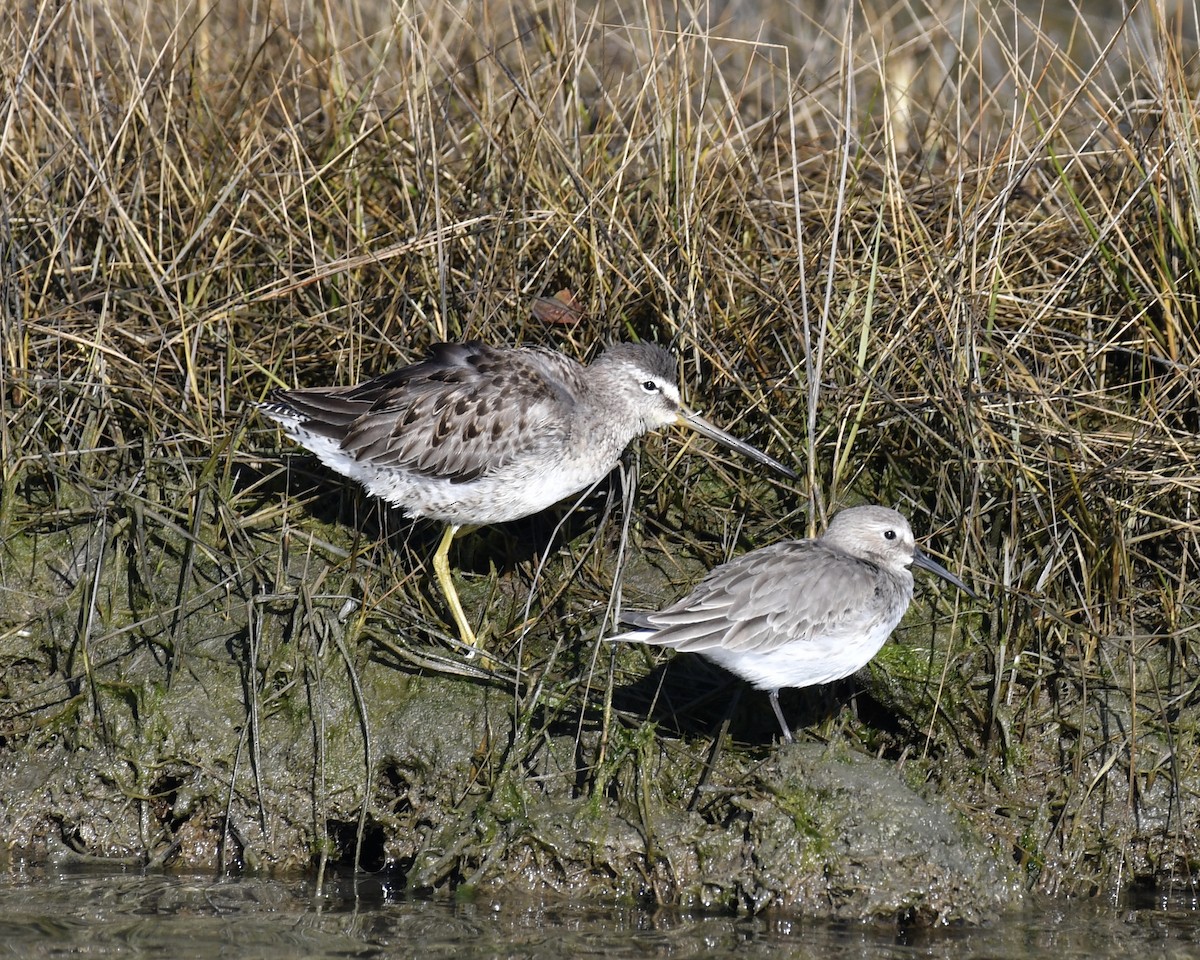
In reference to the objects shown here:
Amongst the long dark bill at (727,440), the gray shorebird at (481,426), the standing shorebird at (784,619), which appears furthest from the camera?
the long dark bill at (727,440)

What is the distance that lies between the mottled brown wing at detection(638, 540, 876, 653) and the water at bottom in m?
1.00

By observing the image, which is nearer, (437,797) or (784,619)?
(784,619)

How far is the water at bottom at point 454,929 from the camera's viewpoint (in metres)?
4.88

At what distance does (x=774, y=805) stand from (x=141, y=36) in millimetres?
5202

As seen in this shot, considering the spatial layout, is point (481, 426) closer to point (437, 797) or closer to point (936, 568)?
point (437, 797)

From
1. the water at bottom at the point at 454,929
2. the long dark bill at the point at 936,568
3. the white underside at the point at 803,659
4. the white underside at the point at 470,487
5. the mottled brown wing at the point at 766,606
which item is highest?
the white underside at the point at 470,487

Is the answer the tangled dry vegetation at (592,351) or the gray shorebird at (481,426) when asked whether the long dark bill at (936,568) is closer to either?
the tangled dry vegetation at (592,351)

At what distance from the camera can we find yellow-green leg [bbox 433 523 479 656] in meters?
6.22

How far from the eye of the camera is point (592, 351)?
283 inches

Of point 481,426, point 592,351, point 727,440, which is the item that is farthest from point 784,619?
point 592,351

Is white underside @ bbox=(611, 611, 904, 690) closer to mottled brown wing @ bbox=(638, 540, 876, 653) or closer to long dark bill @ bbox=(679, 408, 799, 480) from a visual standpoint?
→ mottled brown wing @ bbox=(638, 540, 876, 653)

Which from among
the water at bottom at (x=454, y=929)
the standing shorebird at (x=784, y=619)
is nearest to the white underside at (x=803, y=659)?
the standing shorebird at (x=784, y=619)

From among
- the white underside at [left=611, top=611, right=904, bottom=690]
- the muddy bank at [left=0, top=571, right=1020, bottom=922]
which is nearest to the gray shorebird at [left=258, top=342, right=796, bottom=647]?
the muddy bank at [left=0, top=571, right=1020, bottom=922]

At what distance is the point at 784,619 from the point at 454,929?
5.39 ft
